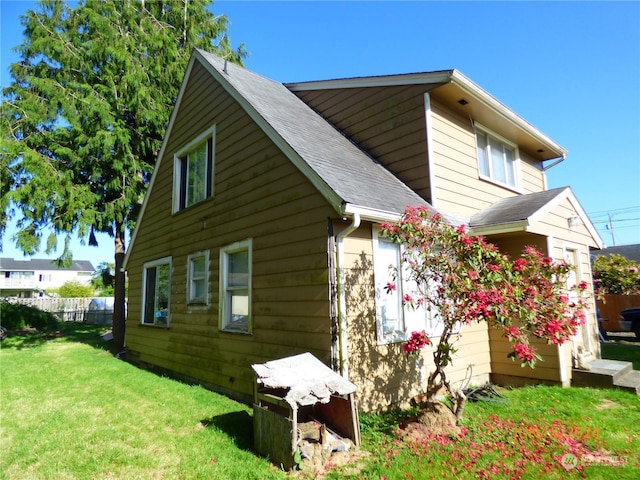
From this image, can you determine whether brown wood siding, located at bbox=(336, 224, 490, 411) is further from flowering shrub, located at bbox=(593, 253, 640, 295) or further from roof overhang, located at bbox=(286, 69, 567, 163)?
flowering shrub, located at bbox=(593, 253, 640, 295)

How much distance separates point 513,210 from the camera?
697cm

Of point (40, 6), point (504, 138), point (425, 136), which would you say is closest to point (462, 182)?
point (425, 136)

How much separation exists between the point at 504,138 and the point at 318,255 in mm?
6660

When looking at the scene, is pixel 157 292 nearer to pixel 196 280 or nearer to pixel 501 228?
pixel 196 280

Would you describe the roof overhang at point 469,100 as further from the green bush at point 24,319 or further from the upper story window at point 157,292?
the green bush at point 24,319

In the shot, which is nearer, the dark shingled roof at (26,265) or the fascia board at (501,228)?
the fascia board at (501,228)

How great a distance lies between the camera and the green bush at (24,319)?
19561 millimetres

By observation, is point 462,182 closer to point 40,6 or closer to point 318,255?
point 318,255

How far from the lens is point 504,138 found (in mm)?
9227

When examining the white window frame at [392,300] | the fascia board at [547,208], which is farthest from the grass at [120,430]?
the fascia board at [547,208]

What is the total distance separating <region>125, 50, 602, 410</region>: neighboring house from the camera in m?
5.31

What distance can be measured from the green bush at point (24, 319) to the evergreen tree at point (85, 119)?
30.2 feet

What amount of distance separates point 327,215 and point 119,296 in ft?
40.8

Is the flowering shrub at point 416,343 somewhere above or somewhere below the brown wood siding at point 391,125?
below
